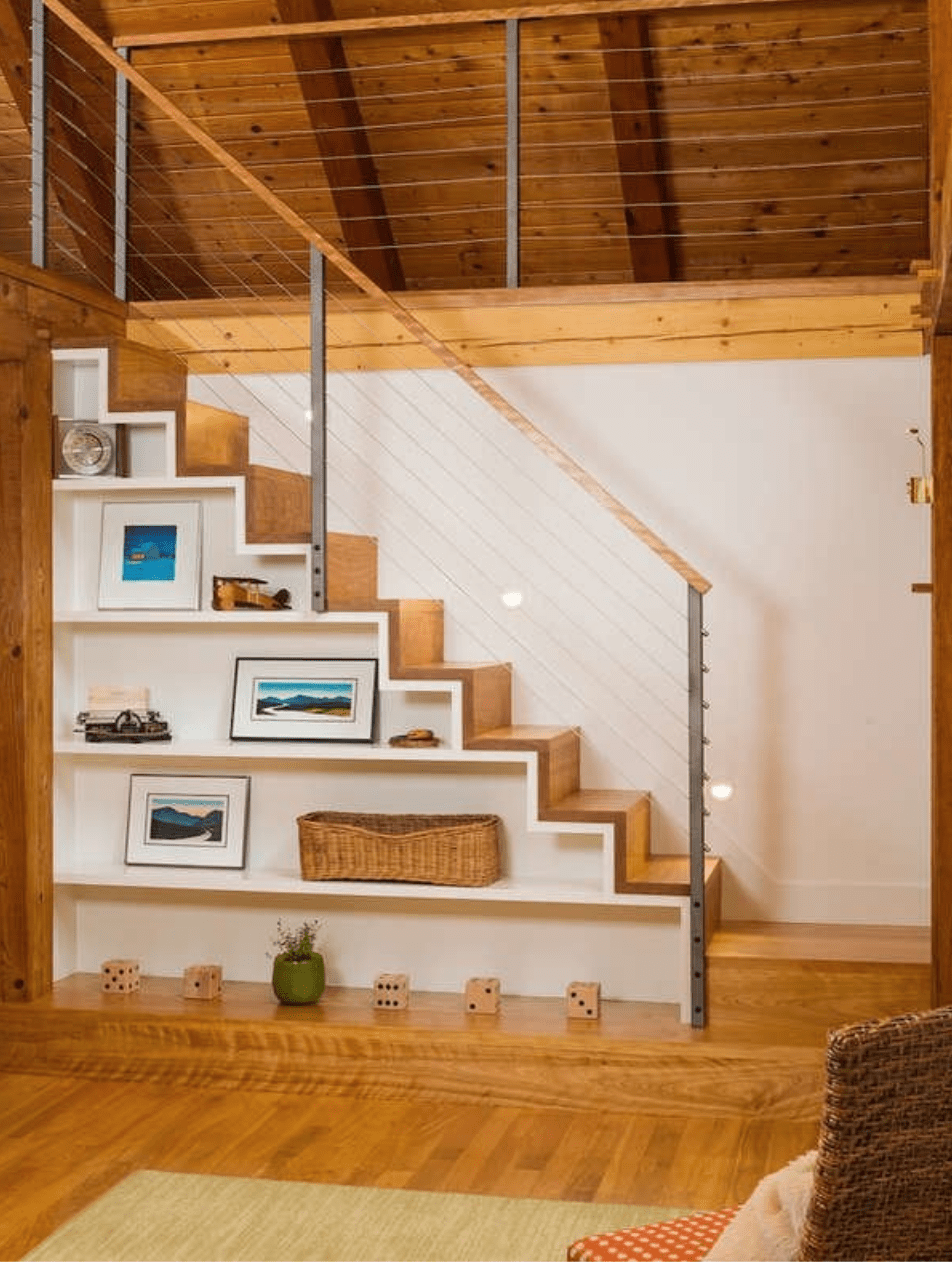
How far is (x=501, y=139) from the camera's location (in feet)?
21.0

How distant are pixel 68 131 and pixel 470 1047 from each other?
389 centimetres

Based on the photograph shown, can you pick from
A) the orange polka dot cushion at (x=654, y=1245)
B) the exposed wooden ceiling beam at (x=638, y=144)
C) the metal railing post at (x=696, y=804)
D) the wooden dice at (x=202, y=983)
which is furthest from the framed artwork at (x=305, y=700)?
the orange polka dot cushion at (x=654, y=1245)

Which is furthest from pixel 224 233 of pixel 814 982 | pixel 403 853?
pixel 814 982

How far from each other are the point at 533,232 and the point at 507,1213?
4.01 m

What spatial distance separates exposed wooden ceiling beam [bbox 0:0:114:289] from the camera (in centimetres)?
647

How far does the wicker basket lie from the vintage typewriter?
23.8 inches

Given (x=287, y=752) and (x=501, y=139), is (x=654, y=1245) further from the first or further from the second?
(x=501, y=139)

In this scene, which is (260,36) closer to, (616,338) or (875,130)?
(616,338)

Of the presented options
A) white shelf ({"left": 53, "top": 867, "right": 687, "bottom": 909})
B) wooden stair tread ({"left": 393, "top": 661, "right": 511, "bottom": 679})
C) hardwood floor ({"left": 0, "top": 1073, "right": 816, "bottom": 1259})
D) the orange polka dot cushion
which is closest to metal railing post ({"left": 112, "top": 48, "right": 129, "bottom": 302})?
wooden stair tread ({"left": 393, "top": 661, "right": 511, "bottom": 679})

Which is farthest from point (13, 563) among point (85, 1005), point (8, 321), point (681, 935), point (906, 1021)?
point (906, 1021)

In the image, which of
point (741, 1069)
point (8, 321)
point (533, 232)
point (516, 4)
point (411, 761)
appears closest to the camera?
point (741, 1069)

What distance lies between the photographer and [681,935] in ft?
16.8

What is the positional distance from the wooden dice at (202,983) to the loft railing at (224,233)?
3.99ft

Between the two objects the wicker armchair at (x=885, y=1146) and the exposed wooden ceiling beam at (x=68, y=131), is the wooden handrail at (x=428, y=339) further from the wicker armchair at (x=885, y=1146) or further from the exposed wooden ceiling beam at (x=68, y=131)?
the wicker armchair at (x=885, y=1146)
